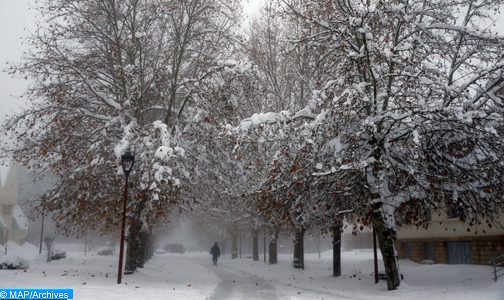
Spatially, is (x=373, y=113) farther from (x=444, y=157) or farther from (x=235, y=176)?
(x=235, y=176)

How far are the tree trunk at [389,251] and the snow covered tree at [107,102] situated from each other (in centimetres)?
668

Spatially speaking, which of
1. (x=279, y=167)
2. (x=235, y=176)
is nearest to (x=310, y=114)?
(x=279, y=167)

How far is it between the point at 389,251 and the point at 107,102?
1155cm

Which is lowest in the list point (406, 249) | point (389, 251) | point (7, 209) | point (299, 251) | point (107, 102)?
point (406, 249)

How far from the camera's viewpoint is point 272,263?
31750mm

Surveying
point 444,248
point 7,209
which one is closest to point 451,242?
point 444,248

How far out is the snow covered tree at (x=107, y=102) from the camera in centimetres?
1568

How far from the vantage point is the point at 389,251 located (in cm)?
1338

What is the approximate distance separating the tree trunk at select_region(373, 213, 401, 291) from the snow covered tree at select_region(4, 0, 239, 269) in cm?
668

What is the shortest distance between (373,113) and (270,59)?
553 inches

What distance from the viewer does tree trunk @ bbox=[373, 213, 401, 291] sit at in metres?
13.3

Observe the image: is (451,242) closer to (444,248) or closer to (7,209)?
(444,248)

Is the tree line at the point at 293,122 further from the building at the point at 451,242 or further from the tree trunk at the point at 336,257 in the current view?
the building at the point at 451,242

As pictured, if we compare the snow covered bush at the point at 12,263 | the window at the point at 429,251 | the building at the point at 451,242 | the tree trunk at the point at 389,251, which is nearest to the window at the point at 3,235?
the snow covered bush at the point at 12,263
